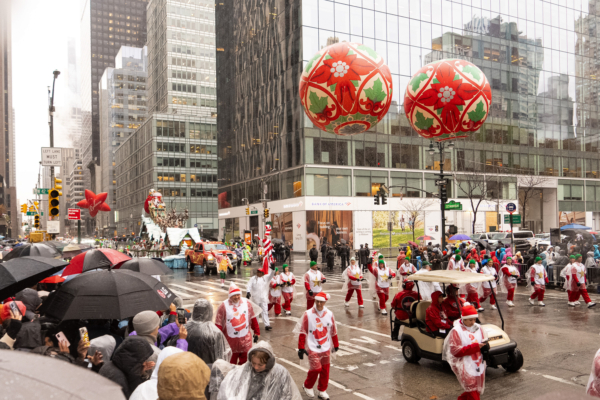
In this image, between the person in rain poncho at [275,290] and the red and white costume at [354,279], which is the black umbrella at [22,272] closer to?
the person in rain poncho at [275,290]

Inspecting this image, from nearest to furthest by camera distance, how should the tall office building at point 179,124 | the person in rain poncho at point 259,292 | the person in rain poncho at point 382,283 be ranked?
the person in rain poncho at point 259,292 → the person in rain poncho at point 382,283 → the tall office building at point 179,124

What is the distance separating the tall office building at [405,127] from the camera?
49531 millimetres

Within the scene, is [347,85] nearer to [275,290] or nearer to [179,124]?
[275,290]

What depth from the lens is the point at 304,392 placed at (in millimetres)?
8258

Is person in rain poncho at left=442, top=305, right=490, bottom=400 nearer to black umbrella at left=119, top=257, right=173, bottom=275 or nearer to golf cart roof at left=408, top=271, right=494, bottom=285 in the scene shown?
golf cart roof at left=408, top=271, right=494, bottom=285

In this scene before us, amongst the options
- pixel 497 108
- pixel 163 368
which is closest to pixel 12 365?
pixel 163 368

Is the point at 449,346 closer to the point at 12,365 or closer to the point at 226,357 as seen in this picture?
the point at 226,357

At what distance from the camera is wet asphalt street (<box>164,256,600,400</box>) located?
812 cm

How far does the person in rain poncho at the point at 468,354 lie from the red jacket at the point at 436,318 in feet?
7.94

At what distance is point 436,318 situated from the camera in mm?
9273

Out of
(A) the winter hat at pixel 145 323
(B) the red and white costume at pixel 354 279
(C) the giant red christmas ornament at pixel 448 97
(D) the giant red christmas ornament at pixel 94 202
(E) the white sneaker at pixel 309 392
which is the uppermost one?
(C) the giant red christmas ornament at pixel 448 97

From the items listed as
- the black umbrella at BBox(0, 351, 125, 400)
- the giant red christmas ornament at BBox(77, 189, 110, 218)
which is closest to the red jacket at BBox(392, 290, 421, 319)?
the black umbrella at BBox(0, 351, 125, 400)

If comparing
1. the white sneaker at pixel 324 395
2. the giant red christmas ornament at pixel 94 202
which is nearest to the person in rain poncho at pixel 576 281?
the white sneaker at pixel 324 395

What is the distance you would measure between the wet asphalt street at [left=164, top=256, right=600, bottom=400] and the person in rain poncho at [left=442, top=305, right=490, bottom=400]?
1.24 meters
